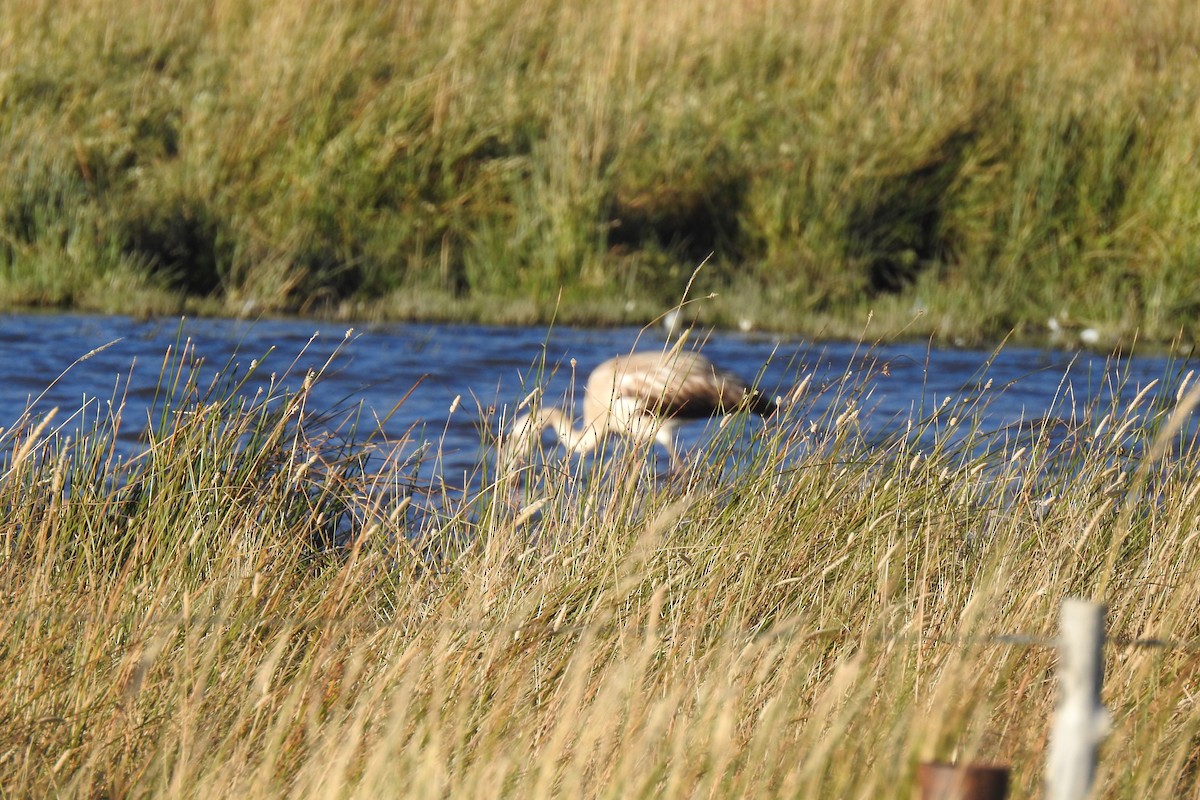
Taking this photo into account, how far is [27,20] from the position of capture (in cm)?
1072

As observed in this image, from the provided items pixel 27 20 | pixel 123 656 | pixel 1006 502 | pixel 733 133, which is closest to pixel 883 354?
pixel 733 133

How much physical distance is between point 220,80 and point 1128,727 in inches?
351

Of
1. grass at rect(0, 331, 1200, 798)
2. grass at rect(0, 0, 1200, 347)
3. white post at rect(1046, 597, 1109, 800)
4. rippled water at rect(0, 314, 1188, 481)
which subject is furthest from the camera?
grass at rect(0, 0, 1200, 347)

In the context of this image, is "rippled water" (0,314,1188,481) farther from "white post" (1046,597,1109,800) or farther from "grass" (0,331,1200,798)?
"white post" (1046,597,1109,800)

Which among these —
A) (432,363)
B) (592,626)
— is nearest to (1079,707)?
(592,626)

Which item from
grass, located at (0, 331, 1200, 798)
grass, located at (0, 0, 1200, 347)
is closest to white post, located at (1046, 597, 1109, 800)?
grass, located at (0, 331, 1200, 798)

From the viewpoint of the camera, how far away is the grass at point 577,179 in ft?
30.6

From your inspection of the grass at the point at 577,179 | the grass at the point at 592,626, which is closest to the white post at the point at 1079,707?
the grass at the point at 592,626

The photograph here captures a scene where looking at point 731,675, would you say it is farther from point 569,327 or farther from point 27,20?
point 27,20

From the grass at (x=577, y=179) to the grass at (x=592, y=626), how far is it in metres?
5.55

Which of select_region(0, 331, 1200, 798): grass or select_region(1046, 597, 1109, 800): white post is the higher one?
select_region(1046, 597, 1109, 800): white post

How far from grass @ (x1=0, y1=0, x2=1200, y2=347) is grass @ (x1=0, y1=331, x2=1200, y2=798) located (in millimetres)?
5550

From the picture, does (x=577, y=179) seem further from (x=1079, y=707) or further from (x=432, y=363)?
(x=1079, y=707)

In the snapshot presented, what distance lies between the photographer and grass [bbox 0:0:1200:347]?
30.6 ft
